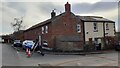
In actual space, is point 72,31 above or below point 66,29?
below

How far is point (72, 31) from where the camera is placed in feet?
105

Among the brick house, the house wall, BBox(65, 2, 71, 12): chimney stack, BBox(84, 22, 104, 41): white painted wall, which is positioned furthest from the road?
BBox(65, 2, 71, 12): chimney stack

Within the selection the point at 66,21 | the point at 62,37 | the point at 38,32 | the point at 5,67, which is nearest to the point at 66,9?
the point at 66,21

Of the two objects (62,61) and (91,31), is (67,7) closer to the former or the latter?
(91,31)

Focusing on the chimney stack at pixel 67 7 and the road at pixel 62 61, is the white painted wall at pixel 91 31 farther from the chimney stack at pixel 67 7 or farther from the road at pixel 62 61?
the road at pixel 62 61

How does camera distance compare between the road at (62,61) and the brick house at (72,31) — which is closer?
the road at (62,61)

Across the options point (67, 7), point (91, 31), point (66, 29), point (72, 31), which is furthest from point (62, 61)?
point (91, 31)

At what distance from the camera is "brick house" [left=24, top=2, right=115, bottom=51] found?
30609 mm

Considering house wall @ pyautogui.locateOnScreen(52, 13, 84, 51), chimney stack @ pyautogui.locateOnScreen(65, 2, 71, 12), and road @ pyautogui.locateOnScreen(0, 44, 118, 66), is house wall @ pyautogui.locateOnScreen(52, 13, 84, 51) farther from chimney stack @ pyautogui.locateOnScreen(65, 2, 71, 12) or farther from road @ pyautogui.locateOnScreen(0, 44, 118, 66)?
road @ pyautogui.locateOnScreen(0, 44, 118, 66)

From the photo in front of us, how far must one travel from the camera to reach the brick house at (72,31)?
30.6m

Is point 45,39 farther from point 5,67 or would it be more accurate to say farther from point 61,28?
point 5,67

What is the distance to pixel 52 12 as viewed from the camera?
131ft

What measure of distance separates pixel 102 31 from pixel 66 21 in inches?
285

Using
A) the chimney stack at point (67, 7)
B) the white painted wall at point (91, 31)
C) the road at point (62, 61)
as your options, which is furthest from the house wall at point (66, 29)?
the road at point (62, 61)
